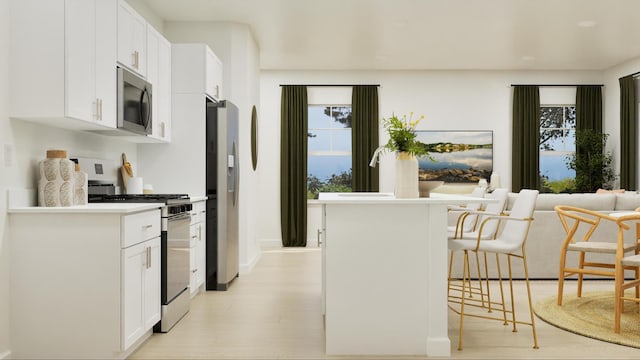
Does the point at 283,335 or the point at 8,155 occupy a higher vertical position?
the point at 8,155

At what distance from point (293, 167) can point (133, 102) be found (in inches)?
183

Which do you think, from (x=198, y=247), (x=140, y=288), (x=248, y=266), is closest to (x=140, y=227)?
(x=140, y=288)

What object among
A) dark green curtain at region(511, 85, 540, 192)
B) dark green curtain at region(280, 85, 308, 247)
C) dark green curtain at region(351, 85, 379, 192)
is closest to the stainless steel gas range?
dark green curtain at region(280, 85, 308, 247)

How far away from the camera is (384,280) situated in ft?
10.3

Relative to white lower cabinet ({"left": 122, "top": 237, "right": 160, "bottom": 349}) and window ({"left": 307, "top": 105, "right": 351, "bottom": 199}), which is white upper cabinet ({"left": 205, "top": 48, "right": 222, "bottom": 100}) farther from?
window ({"left": 307, "top": 105, "right": 351, "bottom": 199})

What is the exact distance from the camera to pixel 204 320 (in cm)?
397

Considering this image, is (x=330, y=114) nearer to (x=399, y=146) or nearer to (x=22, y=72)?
(x=399, y=146)

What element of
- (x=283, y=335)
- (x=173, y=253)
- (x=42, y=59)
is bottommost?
(x=283, y=335)

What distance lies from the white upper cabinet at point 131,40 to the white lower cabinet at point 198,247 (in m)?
1.31

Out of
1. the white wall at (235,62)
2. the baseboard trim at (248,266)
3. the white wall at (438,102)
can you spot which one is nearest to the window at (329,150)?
the white wall at (438,102)

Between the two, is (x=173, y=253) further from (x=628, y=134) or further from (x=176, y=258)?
(x=628, y=134)

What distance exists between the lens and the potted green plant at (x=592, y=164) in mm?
8320

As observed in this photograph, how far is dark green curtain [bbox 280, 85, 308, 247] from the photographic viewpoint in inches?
336

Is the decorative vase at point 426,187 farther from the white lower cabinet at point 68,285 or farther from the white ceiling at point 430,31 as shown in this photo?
the white ceiling at point 430,31
